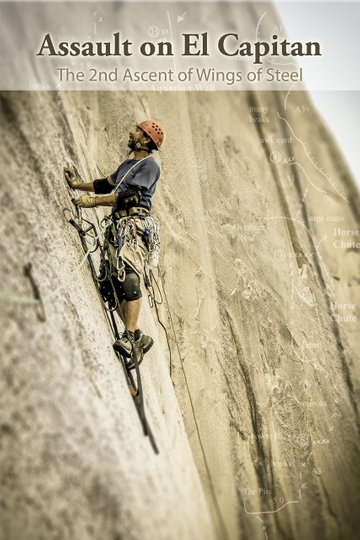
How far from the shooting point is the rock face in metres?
2.36

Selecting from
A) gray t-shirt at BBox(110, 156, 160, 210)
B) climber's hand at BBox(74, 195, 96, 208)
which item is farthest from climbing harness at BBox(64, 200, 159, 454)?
gray t-shirt at BBox(110, 156, 160, 210)

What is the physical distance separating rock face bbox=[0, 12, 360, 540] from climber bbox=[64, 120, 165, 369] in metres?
0.20

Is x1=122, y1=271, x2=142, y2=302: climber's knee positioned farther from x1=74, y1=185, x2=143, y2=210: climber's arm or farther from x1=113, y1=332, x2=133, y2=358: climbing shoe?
x1=74, y1=185, x2=143, y2=210: climber's arm

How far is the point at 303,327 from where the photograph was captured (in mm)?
4168

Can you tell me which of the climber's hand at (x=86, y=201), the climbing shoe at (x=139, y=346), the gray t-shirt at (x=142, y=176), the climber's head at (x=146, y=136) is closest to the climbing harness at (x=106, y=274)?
the climbing shoe at (x=139, y=346)

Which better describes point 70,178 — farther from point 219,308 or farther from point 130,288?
point 219,308

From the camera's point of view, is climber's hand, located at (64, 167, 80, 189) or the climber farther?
climber's hand, located at (64, 167, 80, 189)

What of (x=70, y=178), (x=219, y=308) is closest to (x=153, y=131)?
(x=70, y=178)

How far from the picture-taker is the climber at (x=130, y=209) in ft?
9.73

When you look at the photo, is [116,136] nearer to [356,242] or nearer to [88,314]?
[88,314]

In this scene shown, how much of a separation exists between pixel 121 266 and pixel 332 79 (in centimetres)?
308

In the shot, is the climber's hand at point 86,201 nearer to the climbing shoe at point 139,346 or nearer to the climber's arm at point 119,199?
the climber's arm at point 119,199

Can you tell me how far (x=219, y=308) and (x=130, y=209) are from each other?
165 cm

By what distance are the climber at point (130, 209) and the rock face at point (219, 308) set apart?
0.20 meters
